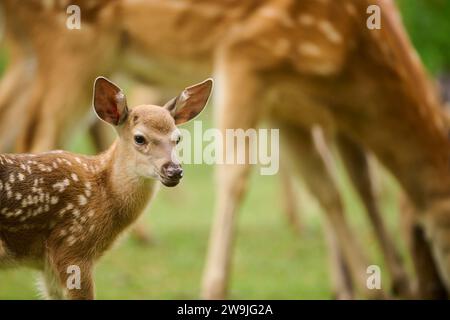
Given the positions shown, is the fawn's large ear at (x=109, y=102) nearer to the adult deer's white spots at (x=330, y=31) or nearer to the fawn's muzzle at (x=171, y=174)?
the fawn's muzzle at (x=171, y=174)

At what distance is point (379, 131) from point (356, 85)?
0.72ft

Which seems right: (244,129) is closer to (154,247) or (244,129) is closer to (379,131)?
(379,131)

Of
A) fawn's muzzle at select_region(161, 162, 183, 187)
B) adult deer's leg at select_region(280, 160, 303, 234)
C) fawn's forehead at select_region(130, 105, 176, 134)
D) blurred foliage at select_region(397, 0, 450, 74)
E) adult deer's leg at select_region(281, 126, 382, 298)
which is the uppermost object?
blurred foliage at select_region(397, 0, 450, 74)

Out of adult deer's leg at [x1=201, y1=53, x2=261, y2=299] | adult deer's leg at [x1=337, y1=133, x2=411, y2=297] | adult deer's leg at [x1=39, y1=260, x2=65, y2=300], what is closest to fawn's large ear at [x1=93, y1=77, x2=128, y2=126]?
adult deer's leg at [x1=39, y1=260, x2=65, y2=300]

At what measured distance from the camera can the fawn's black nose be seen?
91.2 inches

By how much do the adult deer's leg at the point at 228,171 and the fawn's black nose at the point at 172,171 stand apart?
86.1 inches

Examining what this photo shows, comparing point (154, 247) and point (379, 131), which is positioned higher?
point (154, 247)

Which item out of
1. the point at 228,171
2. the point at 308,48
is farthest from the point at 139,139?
the point at 308,48

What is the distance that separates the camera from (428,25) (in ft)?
20.9

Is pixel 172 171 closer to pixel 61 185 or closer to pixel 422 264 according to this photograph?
pixel 61 185

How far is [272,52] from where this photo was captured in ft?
15.5

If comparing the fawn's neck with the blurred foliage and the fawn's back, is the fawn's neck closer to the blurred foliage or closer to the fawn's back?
the fawn's back

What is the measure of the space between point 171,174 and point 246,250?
4280 mm
